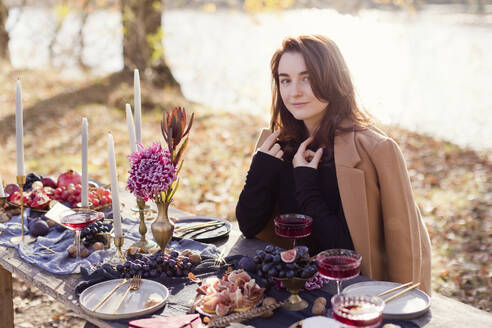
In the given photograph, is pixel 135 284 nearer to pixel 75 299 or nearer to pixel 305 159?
pixel 75 299

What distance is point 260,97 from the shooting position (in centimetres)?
1223

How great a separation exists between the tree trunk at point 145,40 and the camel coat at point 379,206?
787 cm

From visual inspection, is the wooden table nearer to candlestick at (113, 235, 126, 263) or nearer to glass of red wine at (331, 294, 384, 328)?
candlestick at (113, 235, 126, 263)

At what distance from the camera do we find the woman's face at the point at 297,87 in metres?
2.78

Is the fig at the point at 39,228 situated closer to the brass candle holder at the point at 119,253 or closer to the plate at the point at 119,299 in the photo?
the brass candle holder at the point at 119,253

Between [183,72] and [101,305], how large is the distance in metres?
11.4

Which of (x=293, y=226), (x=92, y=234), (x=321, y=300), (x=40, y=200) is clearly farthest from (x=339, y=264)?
(x=40, y=200)

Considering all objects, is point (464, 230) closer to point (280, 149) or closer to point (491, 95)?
point (280, 149)

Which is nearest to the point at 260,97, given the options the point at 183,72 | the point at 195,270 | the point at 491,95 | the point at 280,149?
the point at 183,72

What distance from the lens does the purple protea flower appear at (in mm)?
2256

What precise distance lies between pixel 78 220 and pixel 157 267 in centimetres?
45

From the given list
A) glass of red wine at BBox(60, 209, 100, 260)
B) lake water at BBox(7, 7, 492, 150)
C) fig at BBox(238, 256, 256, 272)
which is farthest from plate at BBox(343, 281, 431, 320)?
lake water at BBox(7, 7, 492, 150)

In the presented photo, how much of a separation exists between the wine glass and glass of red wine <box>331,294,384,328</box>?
0.72 feet

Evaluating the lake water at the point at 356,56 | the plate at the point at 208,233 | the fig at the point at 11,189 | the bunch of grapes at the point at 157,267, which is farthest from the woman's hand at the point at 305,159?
the lake water at the point at 356,56
